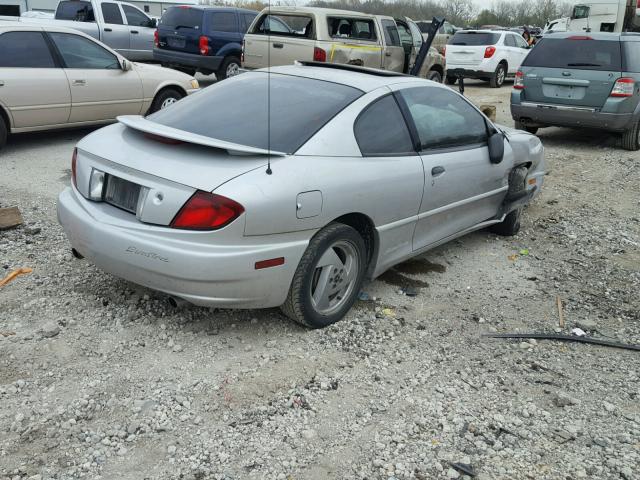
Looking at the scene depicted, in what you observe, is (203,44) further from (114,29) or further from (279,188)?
(279,188)

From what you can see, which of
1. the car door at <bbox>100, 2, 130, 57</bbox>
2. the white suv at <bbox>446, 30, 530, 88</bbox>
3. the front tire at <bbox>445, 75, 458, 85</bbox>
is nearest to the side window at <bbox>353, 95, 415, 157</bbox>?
the car door at <bbox>100, 2, 130, 57</bbox>

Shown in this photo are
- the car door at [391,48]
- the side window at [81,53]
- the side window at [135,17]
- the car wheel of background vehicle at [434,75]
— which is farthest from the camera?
the car wheel of background vehicle at [434,75]

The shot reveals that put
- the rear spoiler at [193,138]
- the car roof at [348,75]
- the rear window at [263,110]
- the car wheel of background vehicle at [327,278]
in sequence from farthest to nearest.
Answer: the car roof at [348,75] < the rear window at [263,110] < the car wheel of background vehicle at [327,278] < the rear spoiler at [193,138]

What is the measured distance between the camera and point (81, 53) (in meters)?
8.27

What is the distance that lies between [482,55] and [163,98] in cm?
1119

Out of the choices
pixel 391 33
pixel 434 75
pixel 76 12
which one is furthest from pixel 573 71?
pixel 76 12

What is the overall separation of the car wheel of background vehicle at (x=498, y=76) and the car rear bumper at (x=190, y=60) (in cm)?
820

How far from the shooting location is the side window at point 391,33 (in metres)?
12.9

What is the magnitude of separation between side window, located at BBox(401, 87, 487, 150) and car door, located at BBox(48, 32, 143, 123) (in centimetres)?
521

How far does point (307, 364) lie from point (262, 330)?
0.47 metres

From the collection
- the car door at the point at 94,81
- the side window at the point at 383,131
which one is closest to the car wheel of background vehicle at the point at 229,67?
the car door at the point at 94,81

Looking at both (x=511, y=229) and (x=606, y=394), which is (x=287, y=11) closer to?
(x=511, y=229)

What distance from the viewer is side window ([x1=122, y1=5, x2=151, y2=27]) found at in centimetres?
1548

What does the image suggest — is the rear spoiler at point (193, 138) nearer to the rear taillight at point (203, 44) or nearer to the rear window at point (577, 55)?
the rear window at point (577, 55)
